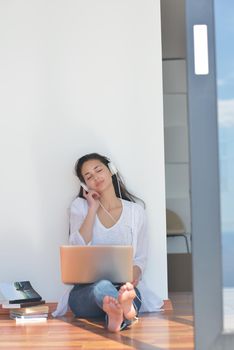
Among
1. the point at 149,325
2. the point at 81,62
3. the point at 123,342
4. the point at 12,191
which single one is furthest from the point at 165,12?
the point at 123,342

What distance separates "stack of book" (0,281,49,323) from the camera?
4016mm

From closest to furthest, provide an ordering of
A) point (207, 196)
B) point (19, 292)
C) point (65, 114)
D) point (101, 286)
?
point (207, 196)
point (101, 286)
point (19, 292)
point (65, 114)

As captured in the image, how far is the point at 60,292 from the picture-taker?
4414mm

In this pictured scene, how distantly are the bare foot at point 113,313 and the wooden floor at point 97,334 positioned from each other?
5 cm

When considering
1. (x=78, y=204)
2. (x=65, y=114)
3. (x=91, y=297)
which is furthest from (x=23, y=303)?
(x=65, y=114)

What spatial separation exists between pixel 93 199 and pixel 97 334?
1.06 m

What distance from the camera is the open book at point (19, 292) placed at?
4102 mm

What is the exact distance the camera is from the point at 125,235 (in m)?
4.18

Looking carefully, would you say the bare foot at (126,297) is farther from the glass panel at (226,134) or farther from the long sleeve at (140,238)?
the glass panel at (226,134)

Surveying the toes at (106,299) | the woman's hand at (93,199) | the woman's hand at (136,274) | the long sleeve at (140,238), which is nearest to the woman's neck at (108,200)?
the woman's hand at (93,199)

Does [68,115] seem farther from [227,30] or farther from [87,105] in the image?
[227,30]

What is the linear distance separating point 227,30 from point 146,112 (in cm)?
191

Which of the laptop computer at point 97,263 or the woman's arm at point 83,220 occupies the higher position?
the woman's arm at point 83,220

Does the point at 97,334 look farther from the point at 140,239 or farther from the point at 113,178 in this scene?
the point at 113,178
